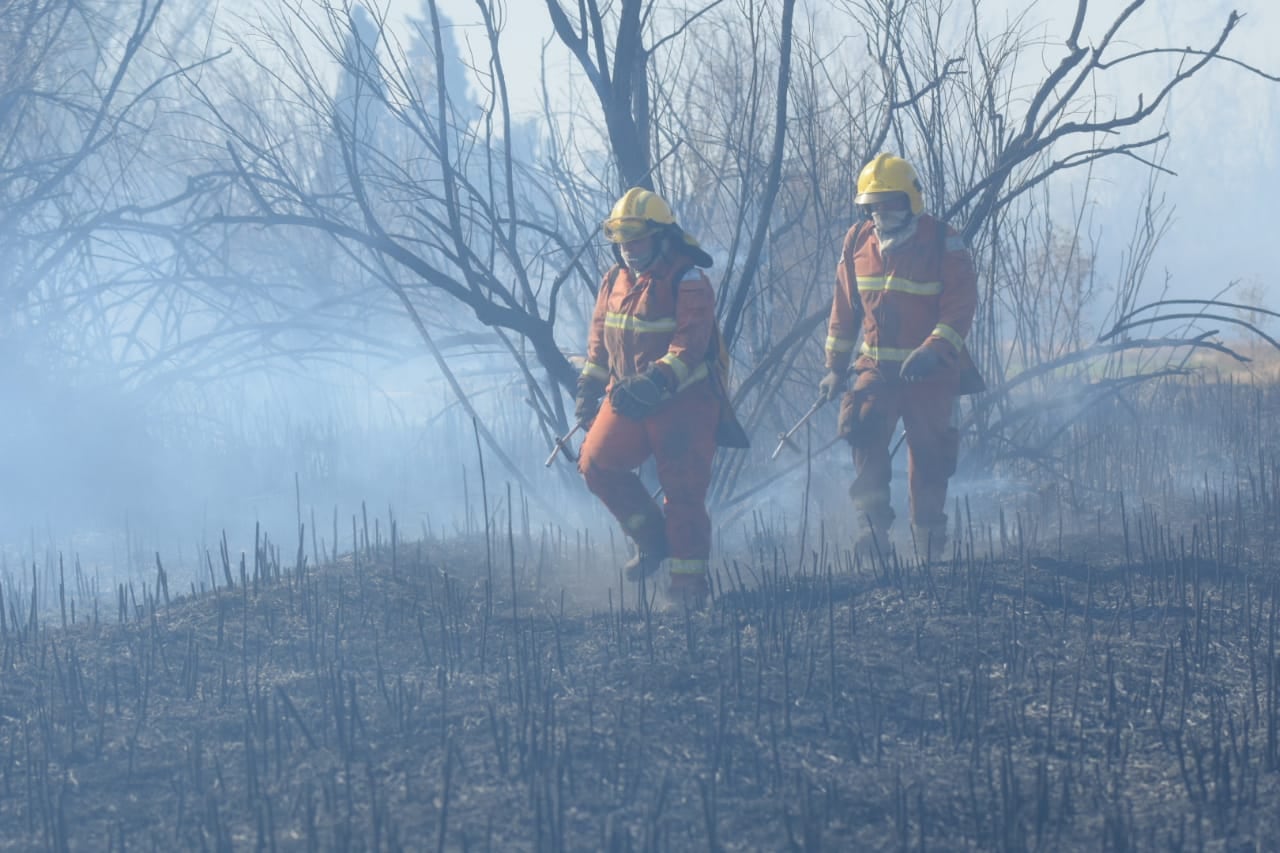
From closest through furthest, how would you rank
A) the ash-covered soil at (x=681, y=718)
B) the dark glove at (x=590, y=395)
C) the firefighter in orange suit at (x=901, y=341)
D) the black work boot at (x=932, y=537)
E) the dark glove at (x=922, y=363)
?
the ash-covered soil at (x=681, y=718) → the dark glove at (x=922, y=363) → the firefighter in orange suit at (x=901, y=341) → the dark glove at (x=590, y=395) → the black work boot at (x=932, y=537)

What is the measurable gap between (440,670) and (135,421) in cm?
787

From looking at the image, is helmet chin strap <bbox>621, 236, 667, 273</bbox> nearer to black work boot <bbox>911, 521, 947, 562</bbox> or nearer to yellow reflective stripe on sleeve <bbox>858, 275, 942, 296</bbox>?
yellow reflective stripe on sleeve <bbox>858, 275, 942, 296</bbox>

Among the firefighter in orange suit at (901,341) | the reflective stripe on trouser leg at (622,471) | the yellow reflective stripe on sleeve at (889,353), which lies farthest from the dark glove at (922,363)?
the reflective stripe on trouser leg at (622,471)

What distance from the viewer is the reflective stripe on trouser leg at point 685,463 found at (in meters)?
6.05

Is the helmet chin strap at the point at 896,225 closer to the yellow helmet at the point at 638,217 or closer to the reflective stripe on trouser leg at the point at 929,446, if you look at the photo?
the reflective stripe on trouser leg at the point at 929,446

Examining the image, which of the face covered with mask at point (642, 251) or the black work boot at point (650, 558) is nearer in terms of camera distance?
the face covered with mask at point (642, 251)

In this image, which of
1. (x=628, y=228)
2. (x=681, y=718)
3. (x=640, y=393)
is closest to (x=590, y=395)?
(x=640, y=393)

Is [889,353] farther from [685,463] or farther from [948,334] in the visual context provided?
[685,463]

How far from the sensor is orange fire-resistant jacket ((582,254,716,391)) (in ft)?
19.4

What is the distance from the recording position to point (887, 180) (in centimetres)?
636

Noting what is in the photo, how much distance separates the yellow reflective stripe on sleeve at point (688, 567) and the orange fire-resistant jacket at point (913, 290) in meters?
1.25

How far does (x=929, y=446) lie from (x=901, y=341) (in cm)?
47

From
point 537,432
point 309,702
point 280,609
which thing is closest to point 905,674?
point 309,702

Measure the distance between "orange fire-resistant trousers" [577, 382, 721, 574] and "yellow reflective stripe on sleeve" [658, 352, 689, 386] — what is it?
20 centimetres
